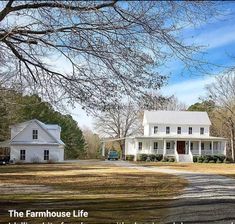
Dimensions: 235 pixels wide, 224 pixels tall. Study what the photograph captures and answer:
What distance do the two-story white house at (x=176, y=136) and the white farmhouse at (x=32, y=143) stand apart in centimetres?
1189

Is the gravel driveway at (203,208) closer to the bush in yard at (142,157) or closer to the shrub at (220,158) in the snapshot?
the bush in yard at (142,157)

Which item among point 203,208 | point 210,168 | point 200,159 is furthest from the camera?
point 200,159

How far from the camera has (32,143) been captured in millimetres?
52906

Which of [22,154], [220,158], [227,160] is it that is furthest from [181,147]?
[22,154]

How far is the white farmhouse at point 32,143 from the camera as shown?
52688 mm

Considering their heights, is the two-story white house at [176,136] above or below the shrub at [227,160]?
above

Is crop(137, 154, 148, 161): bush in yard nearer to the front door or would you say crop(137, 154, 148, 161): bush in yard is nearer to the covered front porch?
the covered front porch

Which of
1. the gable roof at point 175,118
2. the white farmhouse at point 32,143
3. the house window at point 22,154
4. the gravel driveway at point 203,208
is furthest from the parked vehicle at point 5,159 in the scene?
the gravel driveway at point 203,208

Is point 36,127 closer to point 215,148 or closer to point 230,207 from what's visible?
point 215,148

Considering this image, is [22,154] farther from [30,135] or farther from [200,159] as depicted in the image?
[200,159]

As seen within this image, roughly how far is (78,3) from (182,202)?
6.74m

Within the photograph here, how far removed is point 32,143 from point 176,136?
19.1 meters

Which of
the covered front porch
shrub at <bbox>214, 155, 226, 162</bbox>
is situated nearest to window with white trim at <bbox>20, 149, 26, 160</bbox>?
the covered front porch

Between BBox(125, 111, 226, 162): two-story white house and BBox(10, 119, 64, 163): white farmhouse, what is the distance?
39.0 feet
